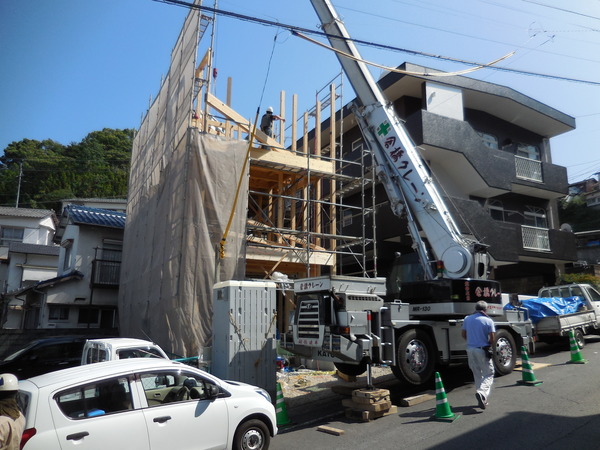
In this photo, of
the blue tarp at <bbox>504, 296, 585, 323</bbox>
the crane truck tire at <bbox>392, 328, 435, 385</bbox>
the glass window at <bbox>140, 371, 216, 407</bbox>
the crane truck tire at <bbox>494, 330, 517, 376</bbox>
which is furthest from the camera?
the blue tarp at <bbox>504, 296, 585, 323</bbox>

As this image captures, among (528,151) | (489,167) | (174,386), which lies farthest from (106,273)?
(528,151)

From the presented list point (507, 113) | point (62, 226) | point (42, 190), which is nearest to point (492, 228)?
point (507, 113)

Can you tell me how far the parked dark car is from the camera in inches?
400

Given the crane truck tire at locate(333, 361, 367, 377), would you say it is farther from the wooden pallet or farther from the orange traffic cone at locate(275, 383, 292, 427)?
the orange traffic cone at locate(275, 383, 292, 427)

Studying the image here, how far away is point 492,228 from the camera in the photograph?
1723 cm

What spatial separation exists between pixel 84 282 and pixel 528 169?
20055 millimetres

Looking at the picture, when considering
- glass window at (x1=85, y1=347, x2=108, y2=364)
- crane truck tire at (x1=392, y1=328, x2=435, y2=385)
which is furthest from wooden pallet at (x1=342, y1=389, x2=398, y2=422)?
glass window at (x1=85, y1=347, x2=108, y2=364)

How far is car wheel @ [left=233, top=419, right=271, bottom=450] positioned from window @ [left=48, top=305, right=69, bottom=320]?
15.3m

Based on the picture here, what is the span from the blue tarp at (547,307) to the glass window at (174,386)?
361 inches

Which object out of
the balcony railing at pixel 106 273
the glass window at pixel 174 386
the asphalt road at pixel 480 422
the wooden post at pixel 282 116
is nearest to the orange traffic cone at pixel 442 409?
the asphalt road at pixel 480 422

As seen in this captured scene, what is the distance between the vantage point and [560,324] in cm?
1186

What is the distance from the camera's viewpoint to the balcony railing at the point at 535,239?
18.7 m

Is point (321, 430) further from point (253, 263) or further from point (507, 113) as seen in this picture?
point (507, 113)

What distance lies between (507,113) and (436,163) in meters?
5.46
